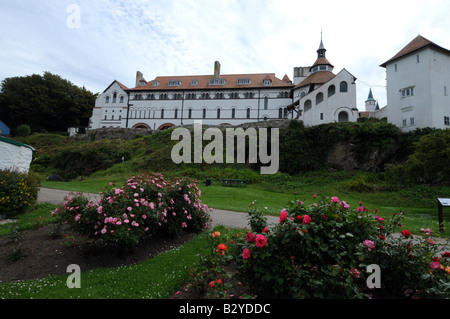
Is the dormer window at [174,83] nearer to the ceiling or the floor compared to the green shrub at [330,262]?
nearer to the ceiling

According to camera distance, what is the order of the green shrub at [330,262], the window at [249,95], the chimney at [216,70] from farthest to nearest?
the chimney at [216,70] → the window at [249,95] → the green shrub at [330,262]

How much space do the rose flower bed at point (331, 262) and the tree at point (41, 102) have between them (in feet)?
209

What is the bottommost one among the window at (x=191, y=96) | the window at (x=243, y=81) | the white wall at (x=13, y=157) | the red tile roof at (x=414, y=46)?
the white wall at (x=13, y=157)

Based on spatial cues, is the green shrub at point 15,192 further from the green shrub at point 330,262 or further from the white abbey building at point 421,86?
the white abbey building at point 421,86

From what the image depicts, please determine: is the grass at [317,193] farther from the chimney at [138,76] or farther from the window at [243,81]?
the chimney at [138,76]

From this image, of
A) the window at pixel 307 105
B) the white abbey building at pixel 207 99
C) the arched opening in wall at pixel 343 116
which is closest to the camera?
the arched opening in wall at pixel 343 116

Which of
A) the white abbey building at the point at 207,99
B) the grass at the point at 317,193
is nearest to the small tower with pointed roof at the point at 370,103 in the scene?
the white abbey building at the point at 207,99

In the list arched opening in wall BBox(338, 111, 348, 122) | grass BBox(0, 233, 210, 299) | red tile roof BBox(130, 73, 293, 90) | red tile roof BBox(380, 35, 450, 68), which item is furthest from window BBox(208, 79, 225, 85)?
grass BBox(0, 233, 210, 299)

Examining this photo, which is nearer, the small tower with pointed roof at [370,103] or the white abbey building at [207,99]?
the white abbey building at [207,99]

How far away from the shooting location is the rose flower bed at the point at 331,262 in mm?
3268

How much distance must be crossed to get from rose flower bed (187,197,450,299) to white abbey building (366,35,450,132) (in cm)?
3067

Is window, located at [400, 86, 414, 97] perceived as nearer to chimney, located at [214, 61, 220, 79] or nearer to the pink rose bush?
the pink rose bush

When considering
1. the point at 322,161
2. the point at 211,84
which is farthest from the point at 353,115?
the point at 211,84

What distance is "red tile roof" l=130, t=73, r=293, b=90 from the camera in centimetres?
4850
